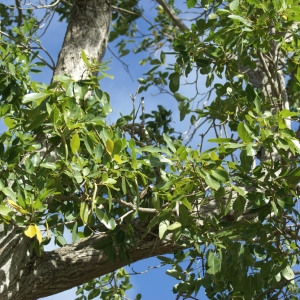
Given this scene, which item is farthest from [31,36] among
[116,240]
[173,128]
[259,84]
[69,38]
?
[259,84]

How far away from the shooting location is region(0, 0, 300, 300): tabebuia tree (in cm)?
190

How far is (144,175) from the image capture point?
1.94 meters

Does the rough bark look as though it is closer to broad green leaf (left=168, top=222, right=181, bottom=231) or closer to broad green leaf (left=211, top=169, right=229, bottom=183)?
broad green leaf (left=168, top=222, right=181, bottom=231)

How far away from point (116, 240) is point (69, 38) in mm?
1255

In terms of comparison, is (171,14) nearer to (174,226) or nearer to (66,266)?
(66,266)

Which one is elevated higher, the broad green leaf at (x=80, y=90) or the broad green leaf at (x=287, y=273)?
the broad green leaf at (x=80, y=90)

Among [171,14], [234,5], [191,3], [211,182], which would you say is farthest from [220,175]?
[171,14]

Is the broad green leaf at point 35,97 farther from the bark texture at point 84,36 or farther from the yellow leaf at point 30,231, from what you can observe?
the bark texture at point 84,36

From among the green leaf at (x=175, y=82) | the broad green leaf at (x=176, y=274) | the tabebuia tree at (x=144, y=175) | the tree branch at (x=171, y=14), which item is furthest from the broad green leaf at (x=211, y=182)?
the tree branch at (x=171, y=14)

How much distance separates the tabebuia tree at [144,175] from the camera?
6.23ft

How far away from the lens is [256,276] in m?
2.32

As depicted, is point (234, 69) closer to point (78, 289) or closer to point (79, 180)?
point (79, 180)

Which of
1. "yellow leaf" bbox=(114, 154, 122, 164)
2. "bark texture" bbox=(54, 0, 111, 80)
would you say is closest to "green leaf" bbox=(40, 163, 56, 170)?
"yellow leaf" bbox=(114, 154, 122, 164)

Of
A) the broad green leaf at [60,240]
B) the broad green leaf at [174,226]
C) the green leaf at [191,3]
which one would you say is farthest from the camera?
the green leaf at [191,3]
